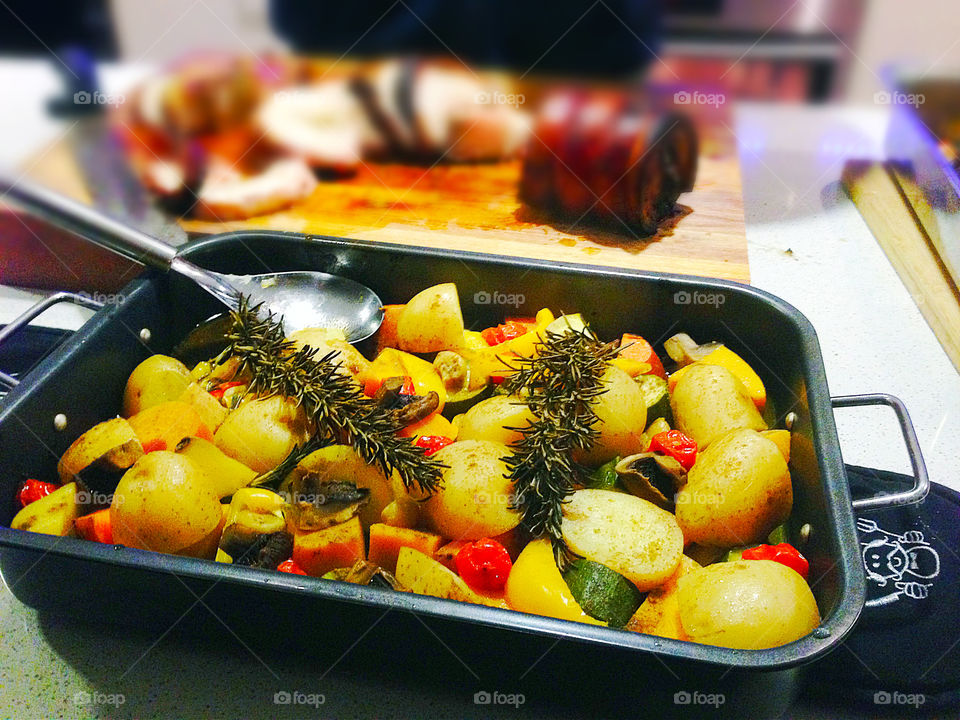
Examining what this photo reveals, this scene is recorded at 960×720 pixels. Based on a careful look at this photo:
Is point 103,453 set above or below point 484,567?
above

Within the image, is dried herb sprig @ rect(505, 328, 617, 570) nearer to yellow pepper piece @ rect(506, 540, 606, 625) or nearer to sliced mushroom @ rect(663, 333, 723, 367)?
yellow pepper piece @ rect(506, 540, 606, 625)

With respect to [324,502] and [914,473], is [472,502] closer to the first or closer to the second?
[324,502]

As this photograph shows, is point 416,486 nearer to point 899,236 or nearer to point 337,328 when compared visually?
point 337,328

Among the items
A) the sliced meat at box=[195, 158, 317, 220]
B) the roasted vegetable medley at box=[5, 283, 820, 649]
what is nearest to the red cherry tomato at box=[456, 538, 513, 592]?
the roasted vegetable medley at box=[5, 283, 820, 649]

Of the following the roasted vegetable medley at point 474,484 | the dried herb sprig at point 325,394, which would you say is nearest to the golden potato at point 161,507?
the roasted vegetable medley at point 474,484

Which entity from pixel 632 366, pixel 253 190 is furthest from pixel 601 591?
pixel 253 190

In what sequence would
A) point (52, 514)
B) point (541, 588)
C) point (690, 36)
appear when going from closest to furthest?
1. point (541, 588)
2. point (52, 514)
3. point (690, 36)
